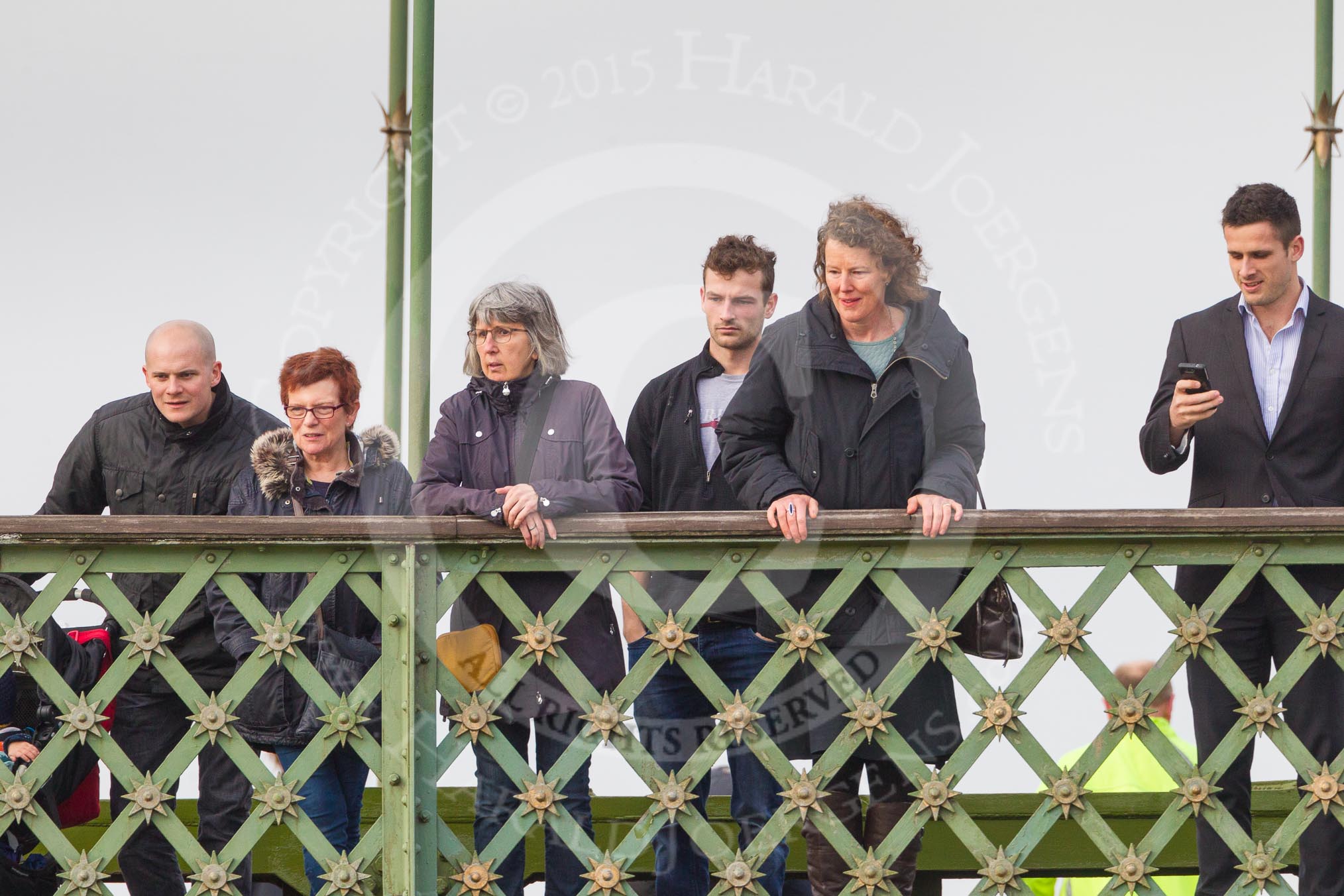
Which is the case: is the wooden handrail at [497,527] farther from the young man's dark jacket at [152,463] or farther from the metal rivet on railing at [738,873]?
the metal rivet on railing at [738,873]

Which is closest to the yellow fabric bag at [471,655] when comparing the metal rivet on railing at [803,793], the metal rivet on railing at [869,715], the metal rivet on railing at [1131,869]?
the metal rivet on railing at [803,793]

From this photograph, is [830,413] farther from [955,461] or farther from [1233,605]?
[1233,605]

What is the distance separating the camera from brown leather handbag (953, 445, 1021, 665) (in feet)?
13.8

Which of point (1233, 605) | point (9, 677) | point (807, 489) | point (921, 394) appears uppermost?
point (921, 394)

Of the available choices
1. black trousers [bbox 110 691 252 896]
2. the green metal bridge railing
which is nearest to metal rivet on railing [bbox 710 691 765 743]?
the green metal bridge railing

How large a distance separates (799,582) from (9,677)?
2.35 metres

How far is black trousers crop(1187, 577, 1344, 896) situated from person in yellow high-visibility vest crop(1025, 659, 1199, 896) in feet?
6.03

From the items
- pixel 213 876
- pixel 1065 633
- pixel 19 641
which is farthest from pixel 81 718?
pixel 1065 633

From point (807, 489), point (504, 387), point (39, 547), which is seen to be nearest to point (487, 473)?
point (504, 387)

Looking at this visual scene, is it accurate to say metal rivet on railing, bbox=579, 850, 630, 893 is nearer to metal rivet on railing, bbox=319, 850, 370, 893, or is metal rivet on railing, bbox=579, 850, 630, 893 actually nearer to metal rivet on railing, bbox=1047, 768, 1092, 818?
metal rivet on railing, bbox=319, 850, 370, 893

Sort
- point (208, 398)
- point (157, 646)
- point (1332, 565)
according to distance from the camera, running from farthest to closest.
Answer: point (208, 398)
point (1332, 565)
point (157, 646)

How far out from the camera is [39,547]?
4234 mm

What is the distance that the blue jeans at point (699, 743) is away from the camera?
4.56 metres

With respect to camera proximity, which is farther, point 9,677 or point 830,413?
point 9,677
